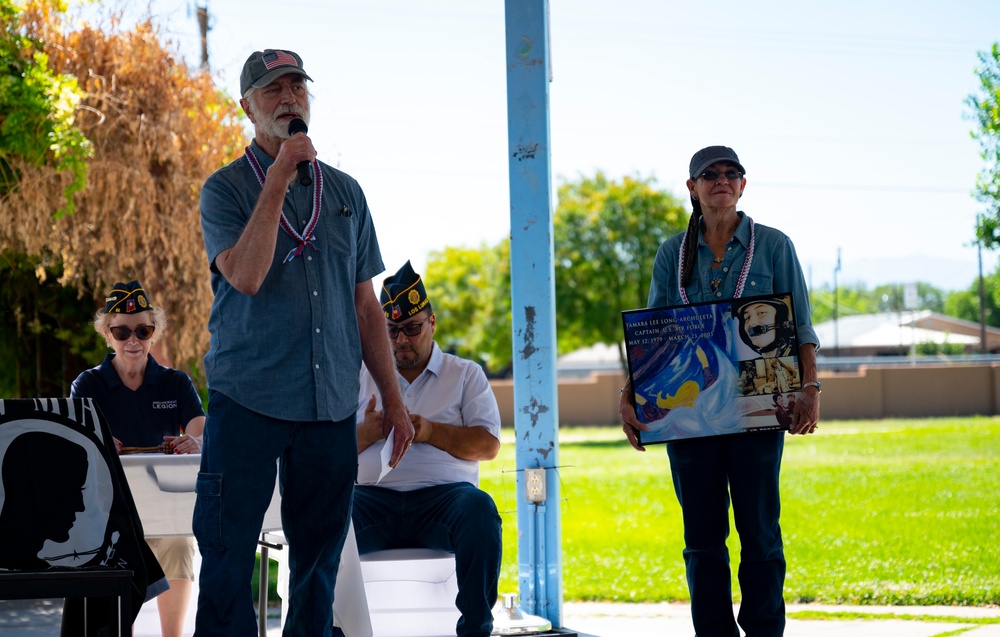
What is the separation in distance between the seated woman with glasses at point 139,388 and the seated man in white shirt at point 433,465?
755mm

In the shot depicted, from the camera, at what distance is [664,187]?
39.4 meters

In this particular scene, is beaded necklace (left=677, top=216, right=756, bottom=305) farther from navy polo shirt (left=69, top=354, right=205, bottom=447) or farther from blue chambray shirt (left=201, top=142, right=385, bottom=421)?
navy polo shirt (left=69, top=354, right=205, bottom=447)

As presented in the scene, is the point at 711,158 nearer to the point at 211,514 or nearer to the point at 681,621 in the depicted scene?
the point at 211,514

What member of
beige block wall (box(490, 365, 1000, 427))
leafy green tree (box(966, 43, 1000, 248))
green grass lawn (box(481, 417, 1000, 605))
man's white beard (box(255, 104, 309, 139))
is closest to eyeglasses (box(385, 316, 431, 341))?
green grass lawn (box(481, 417, 1000, 605))

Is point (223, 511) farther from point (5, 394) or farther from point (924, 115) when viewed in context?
point (924, 115)

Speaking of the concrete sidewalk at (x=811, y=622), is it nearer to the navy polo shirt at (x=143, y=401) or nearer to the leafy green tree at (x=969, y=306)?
the navy polo shirt at (x=143, y=401)

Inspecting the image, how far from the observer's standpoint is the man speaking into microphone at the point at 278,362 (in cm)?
291

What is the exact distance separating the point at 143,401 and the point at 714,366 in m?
2.42

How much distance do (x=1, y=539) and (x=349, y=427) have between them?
911mm

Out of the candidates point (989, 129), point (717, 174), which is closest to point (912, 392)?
point (989, 129)

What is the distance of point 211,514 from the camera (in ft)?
9.53

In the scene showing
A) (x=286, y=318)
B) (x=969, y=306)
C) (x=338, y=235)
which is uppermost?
(x=969, y=306)

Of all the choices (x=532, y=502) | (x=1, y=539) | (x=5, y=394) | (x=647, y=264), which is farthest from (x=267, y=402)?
(x=647, y=264)

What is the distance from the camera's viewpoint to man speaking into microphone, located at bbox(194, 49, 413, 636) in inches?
114
